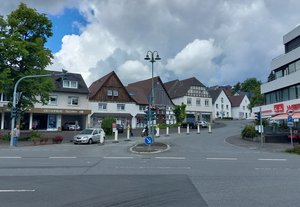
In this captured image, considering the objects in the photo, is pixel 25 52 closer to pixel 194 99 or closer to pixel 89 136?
pixel 89 136

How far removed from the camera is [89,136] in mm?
36562

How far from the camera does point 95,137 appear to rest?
37.4 metres

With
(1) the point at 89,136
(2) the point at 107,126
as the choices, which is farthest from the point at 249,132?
Answer: (2) the point at 107,126

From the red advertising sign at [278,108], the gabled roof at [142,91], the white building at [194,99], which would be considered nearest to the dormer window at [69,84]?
the gabled roof at [142,91]

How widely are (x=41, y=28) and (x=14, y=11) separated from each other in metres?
3.29

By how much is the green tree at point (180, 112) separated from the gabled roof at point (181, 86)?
9.67m

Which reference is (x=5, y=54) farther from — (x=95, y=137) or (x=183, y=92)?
(x=183, y=92)

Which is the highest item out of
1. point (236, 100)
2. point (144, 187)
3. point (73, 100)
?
point (236, 100)

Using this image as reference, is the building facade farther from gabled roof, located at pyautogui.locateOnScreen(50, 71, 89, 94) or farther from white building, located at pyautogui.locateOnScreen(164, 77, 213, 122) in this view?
white building, located at pyautogui.locateOnScreen(164, 77, 213, 122)

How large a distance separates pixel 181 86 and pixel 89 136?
172 feet

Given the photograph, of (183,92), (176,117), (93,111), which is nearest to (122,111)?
(93,111)

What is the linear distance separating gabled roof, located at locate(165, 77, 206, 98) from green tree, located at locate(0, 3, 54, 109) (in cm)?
4688

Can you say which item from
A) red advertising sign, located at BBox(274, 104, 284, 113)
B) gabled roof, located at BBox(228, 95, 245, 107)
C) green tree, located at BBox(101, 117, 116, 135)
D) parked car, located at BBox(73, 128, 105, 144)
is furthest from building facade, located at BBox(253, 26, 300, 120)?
gabled roof, located at BBox(228, 95, 245, 107)

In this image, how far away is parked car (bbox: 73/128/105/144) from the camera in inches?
1422
